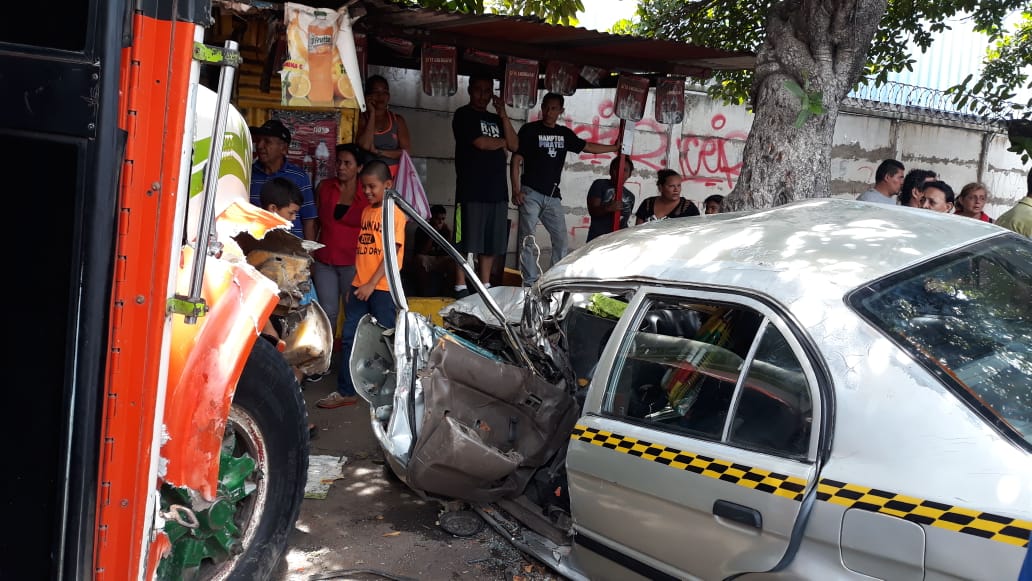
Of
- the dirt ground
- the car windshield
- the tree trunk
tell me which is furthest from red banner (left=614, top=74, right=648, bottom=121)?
the car windshield

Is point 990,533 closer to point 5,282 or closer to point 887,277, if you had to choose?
point 887,277

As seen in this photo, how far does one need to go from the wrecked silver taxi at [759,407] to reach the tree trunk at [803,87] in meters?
2.32

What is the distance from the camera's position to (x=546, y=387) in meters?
3.88

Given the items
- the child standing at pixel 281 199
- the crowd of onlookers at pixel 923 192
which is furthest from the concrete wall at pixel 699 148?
the crowd of onlookers at pixel 923 192

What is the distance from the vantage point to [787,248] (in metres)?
3.00

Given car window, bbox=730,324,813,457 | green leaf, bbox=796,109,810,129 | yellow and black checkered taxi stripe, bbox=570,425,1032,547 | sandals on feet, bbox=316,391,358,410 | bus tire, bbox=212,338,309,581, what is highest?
green leaf, bbox=796,109,810,129

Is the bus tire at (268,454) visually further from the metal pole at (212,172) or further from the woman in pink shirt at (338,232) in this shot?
the woman in pink shirt at (338,232)

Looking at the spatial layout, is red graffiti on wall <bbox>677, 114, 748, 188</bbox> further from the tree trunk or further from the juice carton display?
the juice carton display

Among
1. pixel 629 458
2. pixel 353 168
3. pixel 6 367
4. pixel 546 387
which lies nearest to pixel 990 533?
pixel 629 458

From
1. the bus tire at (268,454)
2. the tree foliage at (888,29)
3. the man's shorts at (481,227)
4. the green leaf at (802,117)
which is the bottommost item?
the bus tire at (268,454)

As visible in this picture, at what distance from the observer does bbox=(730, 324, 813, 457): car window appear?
8.62 feet

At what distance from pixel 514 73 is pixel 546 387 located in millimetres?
4521

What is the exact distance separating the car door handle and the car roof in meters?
0.69

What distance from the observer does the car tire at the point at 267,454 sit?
3.03 metres
